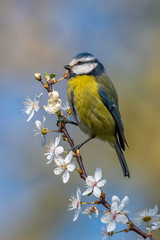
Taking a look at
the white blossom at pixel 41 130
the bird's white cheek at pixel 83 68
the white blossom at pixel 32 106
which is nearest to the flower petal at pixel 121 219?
the white blossom at pixel 41 130

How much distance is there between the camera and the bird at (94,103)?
2.91m

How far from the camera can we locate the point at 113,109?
10.1ft

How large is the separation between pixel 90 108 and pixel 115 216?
5.05ft

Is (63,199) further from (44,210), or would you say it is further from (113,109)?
(113,109)

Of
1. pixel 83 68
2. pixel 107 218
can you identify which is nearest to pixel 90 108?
pixel 83 68

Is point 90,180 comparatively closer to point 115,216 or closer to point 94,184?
point 94,184

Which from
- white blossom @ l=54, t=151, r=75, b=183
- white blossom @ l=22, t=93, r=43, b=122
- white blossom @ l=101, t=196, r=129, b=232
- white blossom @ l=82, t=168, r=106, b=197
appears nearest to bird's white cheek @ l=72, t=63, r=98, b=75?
white blossom @ l=22, t=93, r=43, b=122

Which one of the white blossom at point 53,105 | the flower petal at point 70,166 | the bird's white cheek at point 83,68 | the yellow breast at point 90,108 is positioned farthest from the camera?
the bird's white cheek at point 83,68

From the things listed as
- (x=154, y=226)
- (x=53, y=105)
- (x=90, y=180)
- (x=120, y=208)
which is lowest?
(x=154, y=226)

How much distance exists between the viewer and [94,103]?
295 centimetres

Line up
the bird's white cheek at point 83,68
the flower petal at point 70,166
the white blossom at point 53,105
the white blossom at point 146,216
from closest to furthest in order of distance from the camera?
the white blossom at point 146,216 < the flower petal at point 70,166 < the white blossom at point 53,105 < the bird's white cheek at point 83,68

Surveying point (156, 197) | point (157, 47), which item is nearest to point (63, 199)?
point (156, 197)

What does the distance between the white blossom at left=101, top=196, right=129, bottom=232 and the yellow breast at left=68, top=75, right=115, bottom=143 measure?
4.79ft

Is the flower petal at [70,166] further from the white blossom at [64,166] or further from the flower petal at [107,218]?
the flower petal at [107,218]
